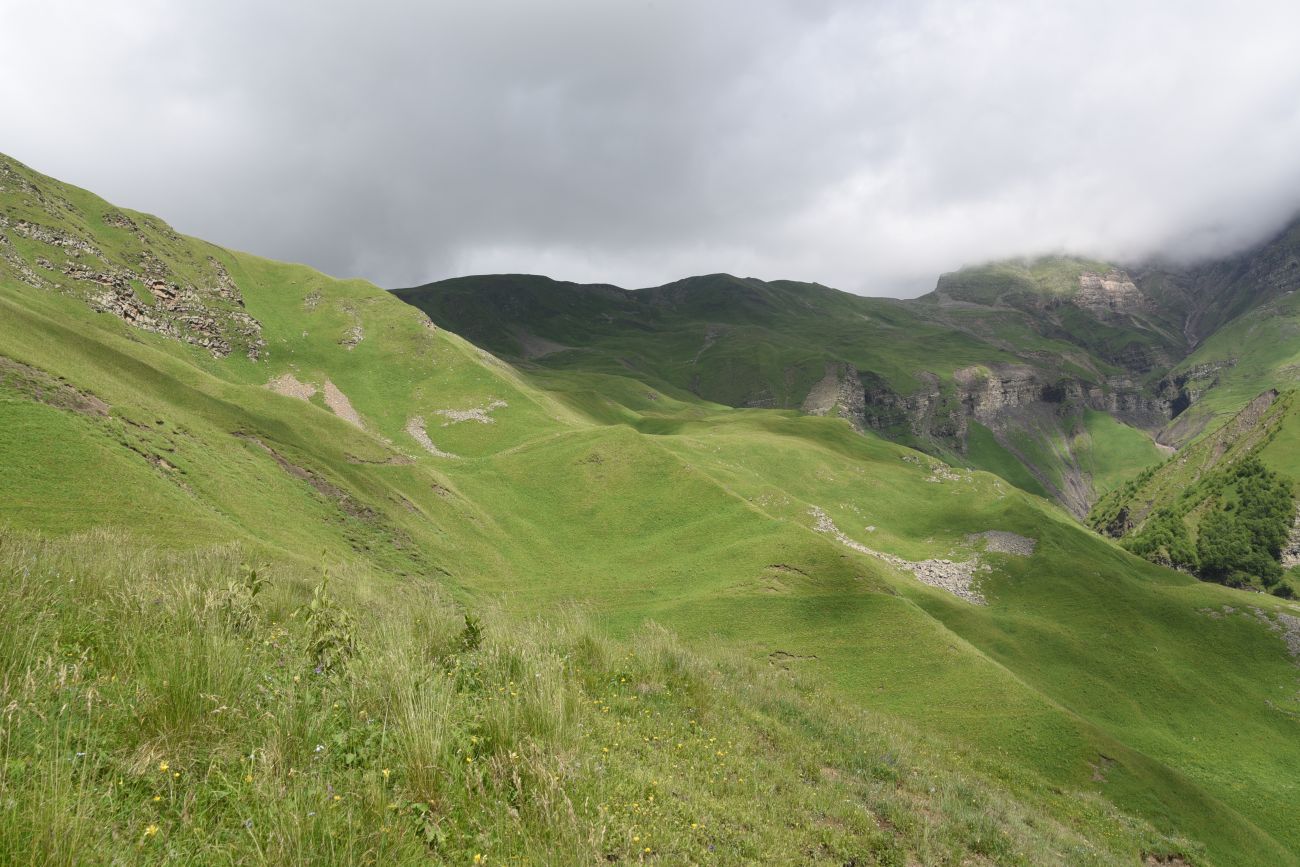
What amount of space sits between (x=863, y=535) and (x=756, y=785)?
252 ft

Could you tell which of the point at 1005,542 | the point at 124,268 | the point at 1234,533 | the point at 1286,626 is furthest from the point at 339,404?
the point at 1234,533

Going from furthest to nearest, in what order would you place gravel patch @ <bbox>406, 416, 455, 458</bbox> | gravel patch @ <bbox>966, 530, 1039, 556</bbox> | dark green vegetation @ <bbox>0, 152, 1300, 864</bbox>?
gravel patch @ <bbox>406, 416, 455, 458</bbox>
gravel patch @ <bbox>966, 530, 1039, 556</bbox>
dark green vegetation @ <bbox>0, 152, 1300, 864</bbox>

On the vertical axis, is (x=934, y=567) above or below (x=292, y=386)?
below

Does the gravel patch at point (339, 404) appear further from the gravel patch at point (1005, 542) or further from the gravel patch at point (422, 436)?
the gravel patch at point (1005, 542)

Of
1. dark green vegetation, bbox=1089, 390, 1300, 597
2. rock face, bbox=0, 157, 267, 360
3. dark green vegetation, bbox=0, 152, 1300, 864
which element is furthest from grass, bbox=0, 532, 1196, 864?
dark green vegetation, bbox=1089, 390, 1300, 597

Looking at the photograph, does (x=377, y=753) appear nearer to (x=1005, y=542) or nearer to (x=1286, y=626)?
(x=1005, y=542)

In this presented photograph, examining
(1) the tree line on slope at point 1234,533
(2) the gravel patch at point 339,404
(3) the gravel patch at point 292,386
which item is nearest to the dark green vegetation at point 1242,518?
(1) the tree line on slope at point 1234,533

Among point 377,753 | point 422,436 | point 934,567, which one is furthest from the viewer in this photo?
point 422,436

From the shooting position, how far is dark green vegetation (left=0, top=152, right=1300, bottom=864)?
585 centimetres

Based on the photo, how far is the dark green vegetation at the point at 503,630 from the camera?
230 inches

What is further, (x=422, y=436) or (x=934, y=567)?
(x=422, y=436)

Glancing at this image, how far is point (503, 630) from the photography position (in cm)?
1155

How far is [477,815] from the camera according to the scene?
20.1ft

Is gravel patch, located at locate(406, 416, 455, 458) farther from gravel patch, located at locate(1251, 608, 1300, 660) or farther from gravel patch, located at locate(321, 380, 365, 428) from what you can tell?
gravel patch, located at locate(1251, 608, 1300, 660)
